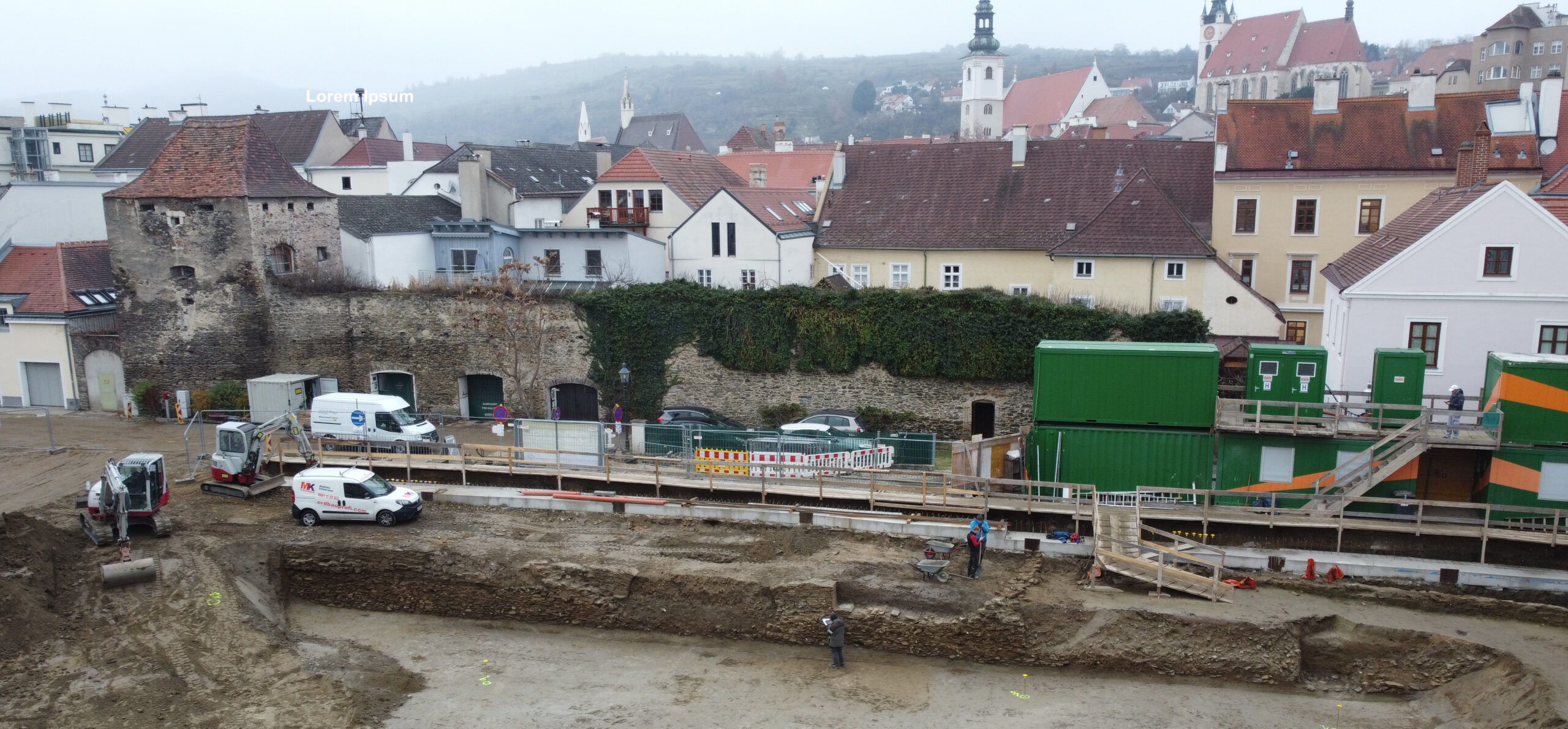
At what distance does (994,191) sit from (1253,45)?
295 ft

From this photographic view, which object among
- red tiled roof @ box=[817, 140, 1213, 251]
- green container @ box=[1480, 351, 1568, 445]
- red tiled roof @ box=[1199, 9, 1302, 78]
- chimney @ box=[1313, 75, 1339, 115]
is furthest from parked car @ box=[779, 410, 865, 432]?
red tiled roof @ box=[1199, 9, 1302, 78]

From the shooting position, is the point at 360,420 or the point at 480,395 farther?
the point at 480,395

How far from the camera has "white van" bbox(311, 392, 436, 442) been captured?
93.9ft

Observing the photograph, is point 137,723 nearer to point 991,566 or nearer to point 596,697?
point 596,697

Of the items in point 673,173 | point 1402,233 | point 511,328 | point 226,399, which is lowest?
point 226,399

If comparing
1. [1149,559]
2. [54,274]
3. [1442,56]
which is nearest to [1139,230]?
[1149,559]

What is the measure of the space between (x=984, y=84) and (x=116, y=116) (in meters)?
69.1

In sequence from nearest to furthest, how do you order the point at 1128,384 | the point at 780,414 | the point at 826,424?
the point at 1128,384, the point at 826,424, the point at 780,414

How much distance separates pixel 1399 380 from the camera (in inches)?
920

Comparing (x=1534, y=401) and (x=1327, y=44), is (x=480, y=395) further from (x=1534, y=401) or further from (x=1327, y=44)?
(x=1327, y=44)

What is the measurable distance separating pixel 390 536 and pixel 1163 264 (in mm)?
24460

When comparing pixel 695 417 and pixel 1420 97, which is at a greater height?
pixel 1420 97

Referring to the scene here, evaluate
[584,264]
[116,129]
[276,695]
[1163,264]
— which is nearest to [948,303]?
[1163,264]

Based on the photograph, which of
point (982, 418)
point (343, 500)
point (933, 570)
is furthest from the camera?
point (982, 418)
